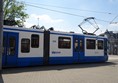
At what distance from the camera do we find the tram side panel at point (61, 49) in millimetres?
23938

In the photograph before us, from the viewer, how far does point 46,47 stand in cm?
2359

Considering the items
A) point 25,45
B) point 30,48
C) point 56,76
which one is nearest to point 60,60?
point 30,48

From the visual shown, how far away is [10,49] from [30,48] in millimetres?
2135

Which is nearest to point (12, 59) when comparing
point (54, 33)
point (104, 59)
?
point (54, 33)

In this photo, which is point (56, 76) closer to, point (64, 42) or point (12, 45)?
point (12, 45)

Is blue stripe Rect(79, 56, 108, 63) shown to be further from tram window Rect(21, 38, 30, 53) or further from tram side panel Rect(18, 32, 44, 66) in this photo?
tram window Rect(21, 38, 30, 53)

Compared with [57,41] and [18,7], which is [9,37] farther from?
[18,7]

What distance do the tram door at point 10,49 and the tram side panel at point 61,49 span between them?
3.83m

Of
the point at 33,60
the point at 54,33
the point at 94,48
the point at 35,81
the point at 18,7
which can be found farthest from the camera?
the point at 18,7

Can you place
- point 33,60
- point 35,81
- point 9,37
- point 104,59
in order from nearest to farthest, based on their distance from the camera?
point 35,81
point 9,37
point 33,60
point 104,59

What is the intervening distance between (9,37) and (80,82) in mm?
8034

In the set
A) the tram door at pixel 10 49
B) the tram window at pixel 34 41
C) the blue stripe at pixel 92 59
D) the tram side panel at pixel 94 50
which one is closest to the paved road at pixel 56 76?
the tram door at pixel 10 49

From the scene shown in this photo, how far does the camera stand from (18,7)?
52344 millimetres

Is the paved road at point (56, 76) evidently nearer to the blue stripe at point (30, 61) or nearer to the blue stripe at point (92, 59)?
the blue stripe at point (30, 61)
